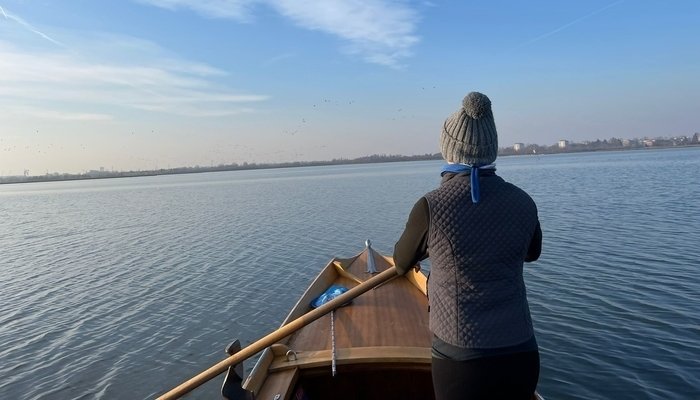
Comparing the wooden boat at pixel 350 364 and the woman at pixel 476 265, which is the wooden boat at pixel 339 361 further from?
the woman at pixel 476 265

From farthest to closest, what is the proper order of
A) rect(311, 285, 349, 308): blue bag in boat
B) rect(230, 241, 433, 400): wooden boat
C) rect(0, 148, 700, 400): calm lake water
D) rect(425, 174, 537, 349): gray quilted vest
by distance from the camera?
rect(0, 148, 700, 400): calm lake water → rect(311, 285, 349, 308): blue bag in boat → rect(230, 241, 433, 400): wooden boat → rect(425, 174, 537, 349): gray quilted vest

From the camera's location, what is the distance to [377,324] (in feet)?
20.9

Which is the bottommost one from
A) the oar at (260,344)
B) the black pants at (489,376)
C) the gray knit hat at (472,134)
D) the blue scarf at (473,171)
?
the oar at (260,344)

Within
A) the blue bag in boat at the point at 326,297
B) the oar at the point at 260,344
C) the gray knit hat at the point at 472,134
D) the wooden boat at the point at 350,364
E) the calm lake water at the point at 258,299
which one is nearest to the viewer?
the gray knit hat at the point at 472,134

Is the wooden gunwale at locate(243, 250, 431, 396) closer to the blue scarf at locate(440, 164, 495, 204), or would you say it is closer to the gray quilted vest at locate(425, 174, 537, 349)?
the gray quilted vest at locate(425, 174, 537, 349)

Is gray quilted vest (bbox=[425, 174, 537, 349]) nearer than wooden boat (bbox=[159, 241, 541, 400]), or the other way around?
gray quilted vest (bbox=[425, 174, 537, 349])

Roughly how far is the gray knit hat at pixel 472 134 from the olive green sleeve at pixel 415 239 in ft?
1.05

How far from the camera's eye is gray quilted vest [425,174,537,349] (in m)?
2.38

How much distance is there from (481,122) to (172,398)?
3638 mm

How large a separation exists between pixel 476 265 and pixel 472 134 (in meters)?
0.68

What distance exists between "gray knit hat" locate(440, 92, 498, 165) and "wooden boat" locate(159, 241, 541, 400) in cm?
112

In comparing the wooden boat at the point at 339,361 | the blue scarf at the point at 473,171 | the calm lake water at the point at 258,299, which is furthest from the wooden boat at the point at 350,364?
the calm lake water at the point at 258,299

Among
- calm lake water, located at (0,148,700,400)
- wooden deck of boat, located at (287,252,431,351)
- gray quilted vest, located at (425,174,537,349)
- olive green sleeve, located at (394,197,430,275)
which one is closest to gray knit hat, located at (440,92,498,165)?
gray quilted vest, located at (425,174,537,349)

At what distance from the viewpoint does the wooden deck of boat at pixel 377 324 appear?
5.76m
